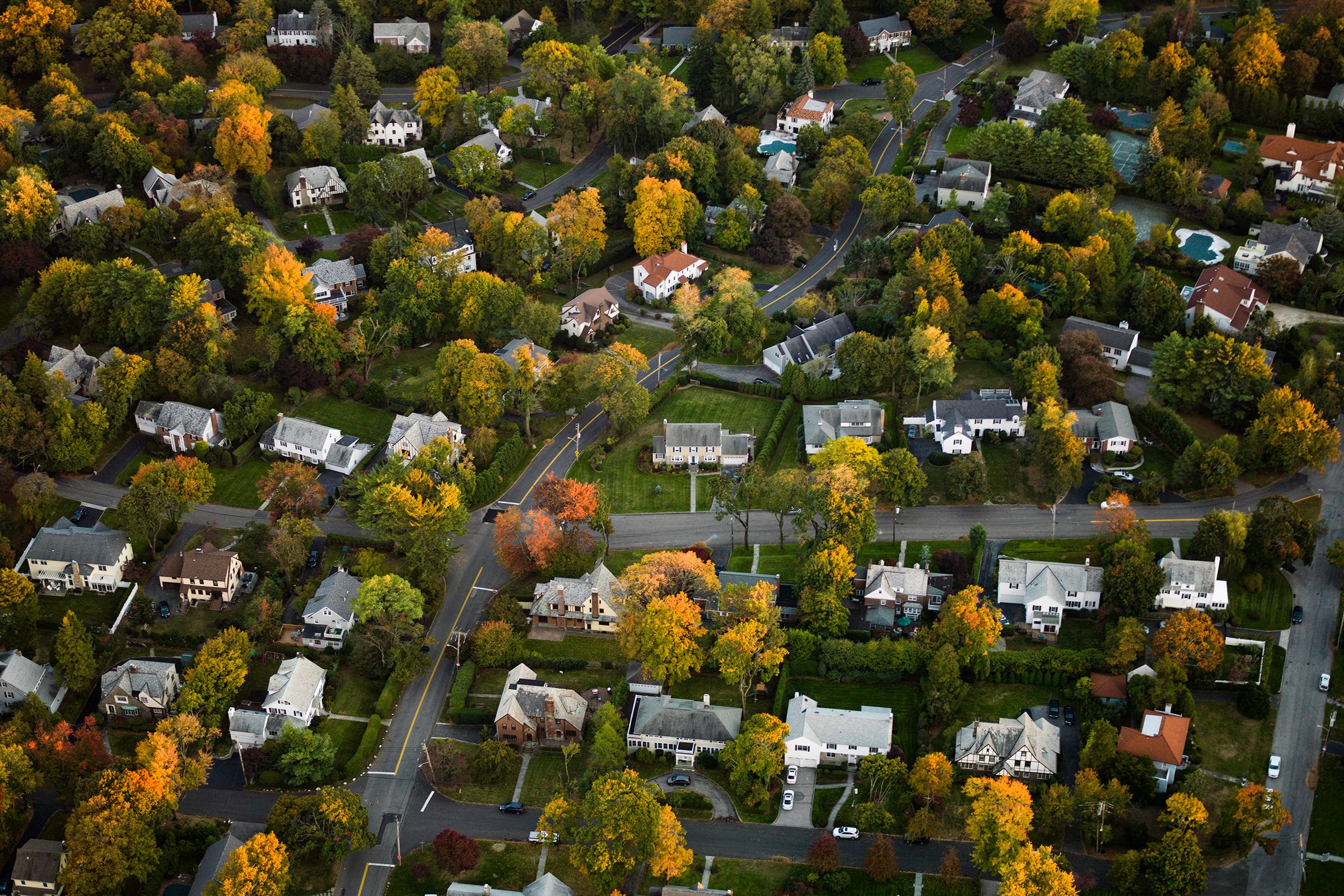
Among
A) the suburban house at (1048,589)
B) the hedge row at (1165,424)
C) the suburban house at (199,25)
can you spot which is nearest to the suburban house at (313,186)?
the suburban house at (199,25)

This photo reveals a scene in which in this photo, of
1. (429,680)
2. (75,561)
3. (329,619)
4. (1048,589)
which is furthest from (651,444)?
(75,561)

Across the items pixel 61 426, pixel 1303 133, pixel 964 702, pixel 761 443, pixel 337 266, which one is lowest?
pixel 964 702

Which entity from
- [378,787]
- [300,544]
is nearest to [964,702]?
[378,787]

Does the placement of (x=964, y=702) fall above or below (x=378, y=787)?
above

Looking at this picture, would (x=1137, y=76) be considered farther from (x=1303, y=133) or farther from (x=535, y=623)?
(x=535, y=623)

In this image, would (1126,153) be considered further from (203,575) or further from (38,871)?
(38,871)

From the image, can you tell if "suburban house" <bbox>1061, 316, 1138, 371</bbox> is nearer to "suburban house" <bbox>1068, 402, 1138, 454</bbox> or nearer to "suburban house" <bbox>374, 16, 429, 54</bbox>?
"suburban house" <bbox>1068, 402, 1138, 454</bbox>
